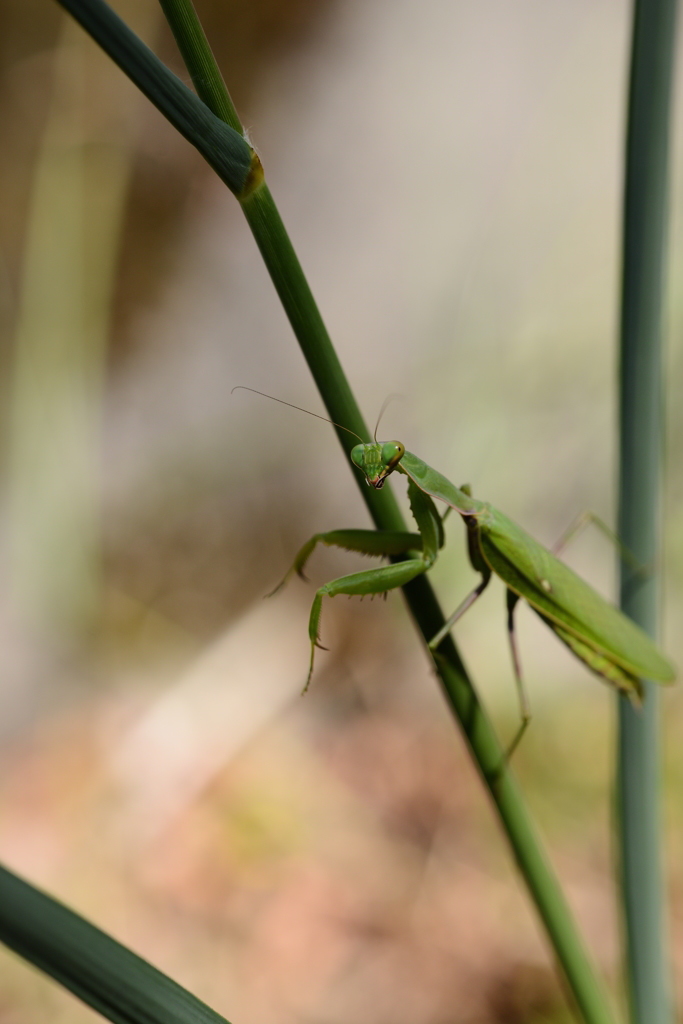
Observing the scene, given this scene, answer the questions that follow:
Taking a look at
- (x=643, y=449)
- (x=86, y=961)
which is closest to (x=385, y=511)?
(x=643, y=449)

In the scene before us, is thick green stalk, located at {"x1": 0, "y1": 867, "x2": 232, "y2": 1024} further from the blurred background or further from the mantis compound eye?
the blurred background

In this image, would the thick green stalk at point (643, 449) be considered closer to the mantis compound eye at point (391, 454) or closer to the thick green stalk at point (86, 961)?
the mantis compound eye at point (391, 454)

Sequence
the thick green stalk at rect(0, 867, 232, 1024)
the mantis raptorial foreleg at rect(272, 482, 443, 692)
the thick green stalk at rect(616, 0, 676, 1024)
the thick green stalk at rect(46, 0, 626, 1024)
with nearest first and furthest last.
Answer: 1. the thick green stalk at rect(0, 867, 232, 1024)
2. the thick green stalk at rect(46, 0, 626, 1024)
3. the thick green stalk at rect(616, 0, 676, 1024)
4. the mantis raptorial foreleg at rect(272, 482, 443, 692)

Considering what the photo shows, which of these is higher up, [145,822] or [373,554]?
[373,554]

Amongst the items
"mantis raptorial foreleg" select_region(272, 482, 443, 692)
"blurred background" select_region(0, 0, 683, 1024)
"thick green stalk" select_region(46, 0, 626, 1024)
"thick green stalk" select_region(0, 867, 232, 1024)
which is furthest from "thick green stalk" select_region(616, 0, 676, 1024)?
"blurred background" select_region(0, 0, 683, 1024)

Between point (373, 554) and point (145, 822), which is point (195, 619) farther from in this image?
point (373, 554)

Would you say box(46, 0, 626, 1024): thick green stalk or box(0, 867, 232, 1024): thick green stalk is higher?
box(46, 0, 626, 1024): thick green stalk

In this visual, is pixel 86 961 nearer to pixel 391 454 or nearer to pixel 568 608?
A: pixel 391 454

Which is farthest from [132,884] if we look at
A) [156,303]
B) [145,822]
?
[156,303]
